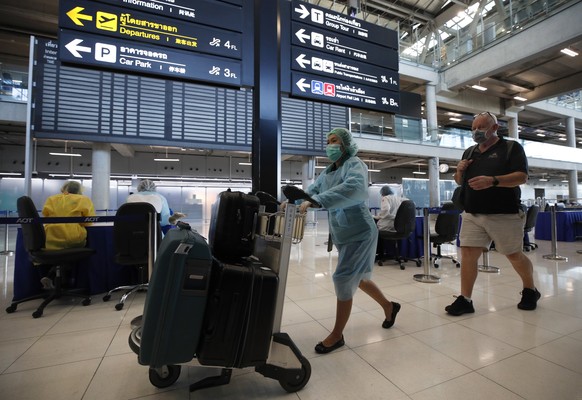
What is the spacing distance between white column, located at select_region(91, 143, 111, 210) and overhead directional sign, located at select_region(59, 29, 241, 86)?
18.9ft

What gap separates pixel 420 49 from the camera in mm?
12086

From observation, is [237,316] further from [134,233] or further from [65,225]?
[65,225]

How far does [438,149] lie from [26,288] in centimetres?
1259

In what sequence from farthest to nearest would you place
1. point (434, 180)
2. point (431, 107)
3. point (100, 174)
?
1. point (434, 180)
2. point (431, 107)
3. point (100, 174)

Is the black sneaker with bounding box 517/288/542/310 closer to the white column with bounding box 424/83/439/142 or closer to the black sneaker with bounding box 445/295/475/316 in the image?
the black sneaker with bounding box 445/295/475/316

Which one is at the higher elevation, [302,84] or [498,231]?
[302,84]

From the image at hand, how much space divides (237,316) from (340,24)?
296 centimetres

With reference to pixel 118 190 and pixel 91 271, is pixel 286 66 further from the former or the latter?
pixel 118 190

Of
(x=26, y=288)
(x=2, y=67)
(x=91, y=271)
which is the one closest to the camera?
(x=26, y=288)

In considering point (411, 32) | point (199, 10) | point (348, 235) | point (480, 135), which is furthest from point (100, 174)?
point (411, 32)

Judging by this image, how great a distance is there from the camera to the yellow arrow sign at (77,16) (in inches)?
79.8

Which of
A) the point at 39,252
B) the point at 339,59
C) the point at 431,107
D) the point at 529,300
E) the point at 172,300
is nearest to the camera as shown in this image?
the point at 172,300

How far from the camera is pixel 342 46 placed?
9.32 ft

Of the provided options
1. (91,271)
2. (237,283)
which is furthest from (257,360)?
(91,271)
